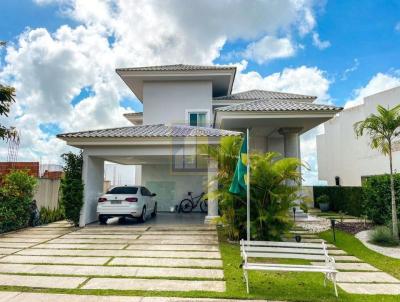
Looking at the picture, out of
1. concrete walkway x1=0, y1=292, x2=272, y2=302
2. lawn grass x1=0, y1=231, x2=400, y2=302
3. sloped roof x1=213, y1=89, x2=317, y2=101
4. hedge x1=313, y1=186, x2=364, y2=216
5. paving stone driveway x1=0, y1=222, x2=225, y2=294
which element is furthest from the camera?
sloped roof x1=213, y1=89, x2=317, y2=101

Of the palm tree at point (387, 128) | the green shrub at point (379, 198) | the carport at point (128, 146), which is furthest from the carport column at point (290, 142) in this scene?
the palm tree at point (387, 128)

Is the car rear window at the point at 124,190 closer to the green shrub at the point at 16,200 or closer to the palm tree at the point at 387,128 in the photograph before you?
the green shrub at the point at 16,200

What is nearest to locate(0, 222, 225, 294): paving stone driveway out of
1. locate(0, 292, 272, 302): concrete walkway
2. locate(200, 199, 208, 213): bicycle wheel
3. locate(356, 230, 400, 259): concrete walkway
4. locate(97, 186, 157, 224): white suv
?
locate(0, 292, 272, 302): concrete walkway

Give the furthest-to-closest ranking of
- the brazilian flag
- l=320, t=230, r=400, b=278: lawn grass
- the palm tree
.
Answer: the palm tree
the brazilian flag
l=320, t=230, r=400, b=278: lawn grass

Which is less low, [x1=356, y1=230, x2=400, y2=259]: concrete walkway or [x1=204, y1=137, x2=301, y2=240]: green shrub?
[x1=204, y1=137, x2=301, y2=240]: green shrub

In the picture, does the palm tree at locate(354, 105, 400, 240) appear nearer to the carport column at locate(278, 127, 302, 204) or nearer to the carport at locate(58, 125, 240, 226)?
the carport column at locate(278, 127, 302, 204)

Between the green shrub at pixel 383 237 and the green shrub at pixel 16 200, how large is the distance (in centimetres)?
1285

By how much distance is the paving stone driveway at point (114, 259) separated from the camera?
559cm

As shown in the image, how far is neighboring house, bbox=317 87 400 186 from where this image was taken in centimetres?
2083

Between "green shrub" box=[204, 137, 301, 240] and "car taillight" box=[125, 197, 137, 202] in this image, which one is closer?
"green shrub" box=[204, 137, 301, 240]

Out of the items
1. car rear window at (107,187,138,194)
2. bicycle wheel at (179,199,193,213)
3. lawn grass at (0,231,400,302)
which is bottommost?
lawn grass at (0,231,400,302)

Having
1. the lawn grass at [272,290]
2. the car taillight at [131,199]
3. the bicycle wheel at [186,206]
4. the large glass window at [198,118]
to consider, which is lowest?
the lawn grass at [272,290]

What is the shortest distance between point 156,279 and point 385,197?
9.69 metres

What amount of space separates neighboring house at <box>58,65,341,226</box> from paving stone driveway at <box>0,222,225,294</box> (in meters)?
2.30
